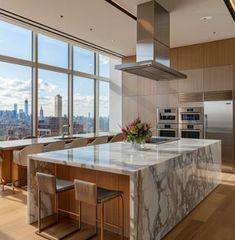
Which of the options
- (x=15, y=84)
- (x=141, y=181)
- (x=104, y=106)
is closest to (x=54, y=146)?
(x=141, y=181)

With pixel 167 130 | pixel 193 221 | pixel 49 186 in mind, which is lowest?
pixel 193 221

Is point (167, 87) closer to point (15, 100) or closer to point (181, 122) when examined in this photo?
point (181, 122)

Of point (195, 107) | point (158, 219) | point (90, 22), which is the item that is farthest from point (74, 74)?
point (158, 219)

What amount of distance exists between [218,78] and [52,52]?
14.8 ft

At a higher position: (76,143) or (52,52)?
(52,52)

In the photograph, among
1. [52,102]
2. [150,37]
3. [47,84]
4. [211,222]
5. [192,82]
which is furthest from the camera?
[52,102]

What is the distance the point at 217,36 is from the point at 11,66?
196 inches

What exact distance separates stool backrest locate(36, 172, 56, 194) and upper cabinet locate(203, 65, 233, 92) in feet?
15.7

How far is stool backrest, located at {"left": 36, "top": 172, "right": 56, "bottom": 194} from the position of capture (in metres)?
2.57

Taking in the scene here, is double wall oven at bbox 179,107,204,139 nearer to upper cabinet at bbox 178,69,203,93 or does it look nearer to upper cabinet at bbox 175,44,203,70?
upper cabinet at bbox 178,69,203,93

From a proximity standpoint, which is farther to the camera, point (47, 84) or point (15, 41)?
point (47, 84)

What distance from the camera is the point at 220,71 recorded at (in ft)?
19.5

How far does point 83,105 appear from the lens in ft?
26.7

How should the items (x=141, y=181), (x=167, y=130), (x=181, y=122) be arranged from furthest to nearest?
(x=167, y=130)
(x=181, y=122)
(x=141, y=181)
